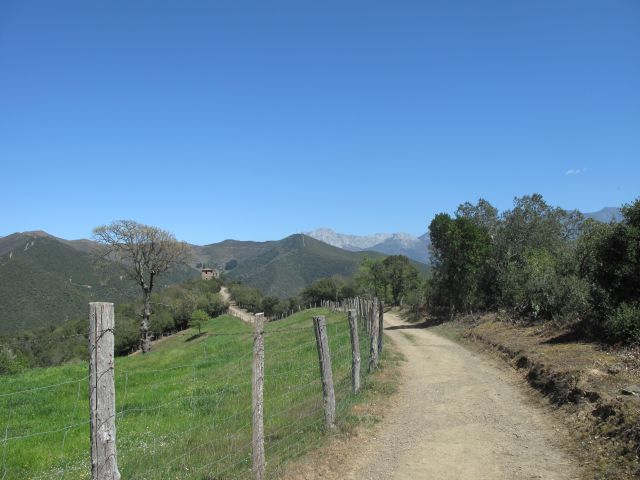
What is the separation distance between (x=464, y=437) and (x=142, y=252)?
41.6 m

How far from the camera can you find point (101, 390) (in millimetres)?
4984

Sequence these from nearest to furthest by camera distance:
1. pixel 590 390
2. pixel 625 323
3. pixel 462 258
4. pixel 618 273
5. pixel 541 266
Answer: pixel 590 390, pixel 625 323, pixel 618 273, pixel 541 266, pixel 462 258

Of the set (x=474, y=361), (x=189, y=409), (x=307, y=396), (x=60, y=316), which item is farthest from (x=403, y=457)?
(x=60, y=316)

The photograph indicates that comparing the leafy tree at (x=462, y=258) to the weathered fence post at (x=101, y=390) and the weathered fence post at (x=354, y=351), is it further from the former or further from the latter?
the weathered fence post at (x=101, y=390)

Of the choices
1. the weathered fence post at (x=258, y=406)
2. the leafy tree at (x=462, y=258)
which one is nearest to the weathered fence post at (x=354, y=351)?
the weathered fence post at (x=258, y=406)

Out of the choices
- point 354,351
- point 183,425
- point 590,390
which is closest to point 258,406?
point 183,425

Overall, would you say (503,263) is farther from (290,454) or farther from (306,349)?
(290,454)

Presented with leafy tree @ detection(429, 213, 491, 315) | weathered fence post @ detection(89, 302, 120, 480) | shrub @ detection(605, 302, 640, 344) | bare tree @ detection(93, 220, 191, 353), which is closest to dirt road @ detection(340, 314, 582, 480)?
shrub @ detection(605, 302, 640, 344)

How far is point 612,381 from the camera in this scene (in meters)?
10.6

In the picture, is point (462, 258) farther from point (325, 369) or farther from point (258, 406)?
point (258, 406)

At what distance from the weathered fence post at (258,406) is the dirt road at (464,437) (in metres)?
1.53

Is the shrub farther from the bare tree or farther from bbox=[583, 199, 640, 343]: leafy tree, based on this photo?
the bare tree

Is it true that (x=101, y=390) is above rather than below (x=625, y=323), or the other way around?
above

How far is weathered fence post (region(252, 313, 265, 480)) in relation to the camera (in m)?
7.05
